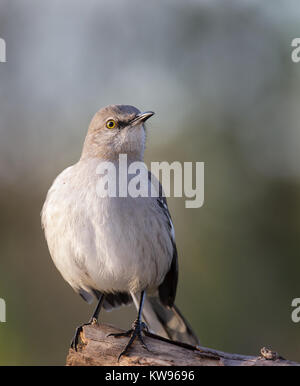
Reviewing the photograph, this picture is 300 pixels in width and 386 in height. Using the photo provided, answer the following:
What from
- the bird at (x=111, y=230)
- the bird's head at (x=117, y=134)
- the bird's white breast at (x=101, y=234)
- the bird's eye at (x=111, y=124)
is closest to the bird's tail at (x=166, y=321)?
the bird at (x=111, y=230)

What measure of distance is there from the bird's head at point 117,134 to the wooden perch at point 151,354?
206 centimetres

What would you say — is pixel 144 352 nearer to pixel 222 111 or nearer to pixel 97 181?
pixel 97 181

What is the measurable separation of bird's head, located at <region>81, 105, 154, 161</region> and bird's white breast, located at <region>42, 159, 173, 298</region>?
269 millimetres

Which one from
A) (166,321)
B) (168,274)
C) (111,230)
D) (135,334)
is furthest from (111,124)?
(166,321)

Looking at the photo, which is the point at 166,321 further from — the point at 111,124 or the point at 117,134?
the point at 111,124

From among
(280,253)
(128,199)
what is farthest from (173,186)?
(128,199)

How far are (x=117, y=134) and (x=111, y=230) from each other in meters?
1.33

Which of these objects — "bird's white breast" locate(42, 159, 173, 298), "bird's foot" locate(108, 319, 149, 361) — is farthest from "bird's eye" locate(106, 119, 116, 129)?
"bird's foot" locate(108, 319, 149, 361)

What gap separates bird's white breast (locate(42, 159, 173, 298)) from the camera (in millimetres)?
5707

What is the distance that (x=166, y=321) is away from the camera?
6.96 meters

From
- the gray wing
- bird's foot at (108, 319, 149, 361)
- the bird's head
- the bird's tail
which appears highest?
the bird's head

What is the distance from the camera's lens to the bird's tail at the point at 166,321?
6816 mm

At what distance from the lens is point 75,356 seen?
5590 millimetres

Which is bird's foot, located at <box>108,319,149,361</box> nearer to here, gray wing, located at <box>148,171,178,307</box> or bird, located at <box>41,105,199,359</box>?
bird, located at <box>41,105,199,359</box>
